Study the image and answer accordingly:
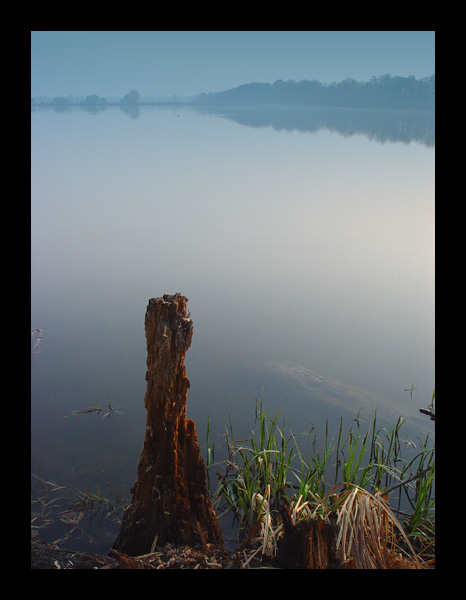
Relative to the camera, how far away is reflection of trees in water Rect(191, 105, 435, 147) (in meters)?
10.3

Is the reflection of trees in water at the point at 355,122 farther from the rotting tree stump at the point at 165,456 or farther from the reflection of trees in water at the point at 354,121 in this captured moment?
the rotting tree stump at the point at 165,456

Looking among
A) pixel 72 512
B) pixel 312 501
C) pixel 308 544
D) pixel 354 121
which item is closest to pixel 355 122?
pixel 354 121

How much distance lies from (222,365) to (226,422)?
1.77ft

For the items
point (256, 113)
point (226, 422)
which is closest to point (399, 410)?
point (226, 422)

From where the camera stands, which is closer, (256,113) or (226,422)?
(226,422)

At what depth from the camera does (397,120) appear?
41.6 ft

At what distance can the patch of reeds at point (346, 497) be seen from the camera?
167cm

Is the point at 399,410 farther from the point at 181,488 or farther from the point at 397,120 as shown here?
the point at 397,120

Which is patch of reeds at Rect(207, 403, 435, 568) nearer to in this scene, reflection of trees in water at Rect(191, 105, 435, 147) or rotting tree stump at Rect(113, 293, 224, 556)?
rotting tree stump at Rect(113, 293, 224, 556)

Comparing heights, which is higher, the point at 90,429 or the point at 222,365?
the point at 222,365

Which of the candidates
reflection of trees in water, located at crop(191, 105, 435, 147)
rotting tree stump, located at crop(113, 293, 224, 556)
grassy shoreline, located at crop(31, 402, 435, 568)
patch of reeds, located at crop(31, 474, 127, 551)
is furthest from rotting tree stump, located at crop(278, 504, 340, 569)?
reflection of trees in water, located at crop(191, 105, 435, 147)

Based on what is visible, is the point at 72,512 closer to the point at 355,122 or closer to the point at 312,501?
the point at 312,501

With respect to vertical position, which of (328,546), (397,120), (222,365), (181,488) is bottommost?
(328,546)
